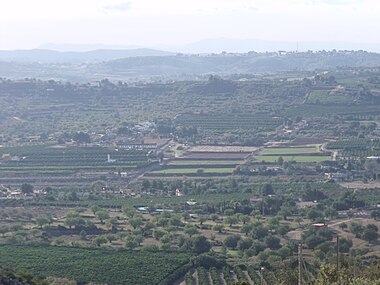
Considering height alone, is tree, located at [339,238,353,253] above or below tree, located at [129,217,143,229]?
above

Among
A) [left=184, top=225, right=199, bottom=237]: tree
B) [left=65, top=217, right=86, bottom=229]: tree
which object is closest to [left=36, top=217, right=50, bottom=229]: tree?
[left=65, top=217, right=86, bottom=229]: tree

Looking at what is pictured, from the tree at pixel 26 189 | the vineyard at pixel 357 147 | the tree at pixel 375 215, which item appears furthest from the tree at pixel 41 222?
the vineyard at pixel 357 147

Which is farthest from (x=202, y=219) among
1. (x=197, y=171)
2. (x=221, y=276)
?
(x=197, y=171)

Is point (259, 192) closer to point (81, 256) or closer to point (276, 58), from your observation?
point (81, 256)

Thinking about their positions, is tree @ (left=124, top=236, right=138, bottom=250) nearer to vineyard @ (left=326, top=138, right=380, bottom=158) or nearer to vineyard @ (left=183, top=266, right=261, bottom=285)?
vineyard @ (left=183, top=266, right=261, bottom=285)

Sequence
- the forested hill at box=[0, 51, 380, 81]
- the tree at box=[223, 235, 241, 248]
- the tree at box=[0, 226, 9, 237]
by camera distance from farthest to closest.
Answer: the forested hill at box=[0, 51, 380, 81]
the tree at box=[0, 226, 9, 237]
the tree at box=[223, 235, 241, 248]

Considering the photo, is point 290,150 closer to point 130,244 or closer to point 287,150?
point 287,150
